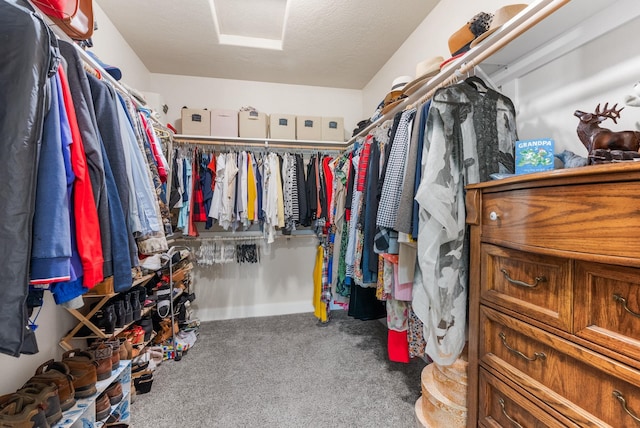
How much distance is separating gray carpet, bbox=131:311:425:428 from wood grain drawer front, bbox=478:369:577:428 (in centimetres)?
71

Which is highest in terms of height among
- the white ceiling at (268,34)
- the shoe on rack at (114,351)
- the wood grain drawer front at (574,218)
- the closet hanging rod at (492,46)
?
the white ceiling at (268,34)

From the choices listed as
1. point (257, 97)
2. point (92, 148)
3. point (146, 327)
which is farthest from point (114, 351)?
point (257, 97)

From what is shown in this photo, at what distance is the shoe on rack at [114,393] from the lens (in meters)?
1.40

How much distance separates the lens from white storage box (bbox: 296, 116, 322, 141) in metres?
2.82

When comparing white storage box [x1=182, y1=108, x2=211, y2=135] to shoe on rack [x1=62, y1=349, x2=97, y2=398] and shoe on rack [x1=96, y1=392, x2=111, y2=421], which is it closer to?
shoe on rack [x1=62, y1=349, x2=97, y2=398]

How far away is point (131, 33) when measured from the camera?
86.8 inches

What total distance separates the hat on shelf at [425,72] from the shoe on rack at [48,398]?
2172 millimetres

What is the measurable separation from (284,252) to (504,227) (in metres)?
2.49

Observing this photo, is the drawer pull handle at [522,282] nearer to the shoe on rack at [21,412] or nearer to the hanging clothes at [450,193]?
the hanging clothes at [450,193]

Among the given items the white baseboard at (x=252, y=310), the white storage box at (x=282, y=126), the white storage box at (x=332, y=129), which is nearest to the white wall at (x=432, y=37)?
the white storage box at (x=332, y=129)

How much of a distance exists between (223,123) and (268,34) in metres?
0.88

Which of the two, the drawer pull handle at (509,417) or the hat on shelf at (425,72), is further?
the hat on shelf at (425,72)

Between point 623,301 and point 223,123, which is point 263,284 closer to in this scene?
point 223,123

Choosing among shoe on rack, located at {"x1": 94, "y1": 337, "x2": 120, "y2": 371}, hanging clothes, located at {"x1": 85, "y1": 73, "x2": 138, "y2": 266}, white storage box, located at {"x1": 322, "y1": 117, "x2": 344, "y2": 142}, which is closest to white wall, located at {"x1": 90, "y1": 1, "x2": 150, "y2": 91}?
hanging clothes, located at {"x1": 85, "y1": 73, "x2": 138, "y2": 266}
